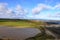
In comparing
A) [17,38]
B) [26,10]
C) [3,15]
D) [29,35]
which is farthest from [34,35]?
[3,15]

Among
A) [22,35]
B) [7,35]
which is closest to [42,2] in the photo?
[22,35]

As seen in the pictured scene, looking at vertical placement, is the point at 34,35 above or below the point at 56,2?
below

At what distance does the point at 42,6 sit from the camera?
2848mm

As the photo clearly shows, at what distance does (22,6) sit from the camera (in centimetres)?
288

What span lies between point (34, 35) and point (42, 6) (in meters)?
0.61

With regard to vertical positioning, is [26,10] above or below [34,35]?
above

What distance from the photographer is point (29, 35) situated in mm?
2832

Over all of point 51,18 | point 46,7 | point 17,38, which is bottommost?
point 17,38

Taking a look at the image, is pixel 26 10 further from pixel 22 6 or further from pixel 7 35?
pixel 7 35

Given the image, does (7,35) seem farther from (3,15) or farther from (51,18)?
(51,18)

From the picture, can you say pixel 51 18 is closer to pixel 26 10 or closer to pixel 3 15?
pixel 26 10

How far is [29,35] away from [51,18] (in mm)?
565

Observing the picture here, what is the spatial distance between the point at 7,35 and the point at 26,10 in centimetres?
63

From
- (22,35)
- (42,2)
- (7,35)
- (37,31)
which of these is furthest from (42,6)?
(7,35)
